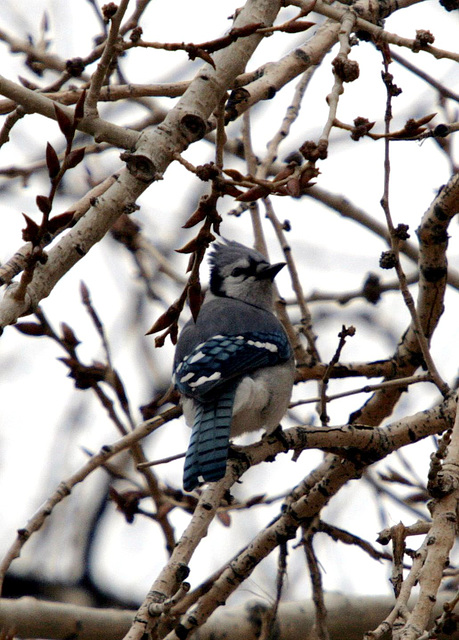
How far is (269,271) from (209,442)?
1133 millimetres

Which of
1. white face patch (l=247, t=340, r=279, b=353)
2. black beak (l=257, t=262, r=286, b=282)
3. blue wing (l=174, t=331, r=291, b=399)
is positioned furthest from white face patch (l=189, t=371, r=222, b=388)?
black beak (l=257, t=262, r=286, b=282)

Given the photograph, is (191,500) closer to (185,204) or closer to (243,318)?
(243,318)

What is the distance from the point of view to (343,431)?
2.04 meters

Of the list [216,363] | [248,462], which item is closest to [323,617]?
[248,462]

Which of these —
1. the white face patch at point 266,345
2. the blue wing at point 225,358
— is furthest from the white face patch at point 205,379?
the white face patch at point 266,345

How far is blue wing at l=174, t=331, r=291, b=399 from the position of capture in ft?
8.47

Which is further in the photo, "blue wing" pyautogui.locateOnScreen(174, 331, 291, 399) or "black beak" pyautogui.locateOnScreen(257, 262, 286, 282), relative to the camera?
"black beak" pyautogui.locateOnScreen(257, 262, 286, 282)

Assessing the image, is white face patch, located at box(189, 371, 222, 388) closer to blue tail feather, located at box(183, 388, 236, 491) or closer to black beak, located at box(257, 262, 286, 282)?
blue tail feather, located at box(183, 388, 236, 491)

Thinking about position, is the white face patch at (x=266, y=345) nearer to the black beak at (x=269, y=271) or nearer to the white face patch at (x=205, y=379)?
the white face patch at (x=205, y=379)

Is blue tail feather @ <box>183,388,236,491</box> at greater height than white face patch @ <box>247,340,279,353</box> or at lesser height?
lesser

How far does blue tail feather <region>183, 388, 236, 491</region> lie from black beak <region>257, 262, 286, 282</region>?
738 mm

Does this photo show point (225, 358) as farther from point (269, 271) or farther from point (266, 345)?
point (269, 271)

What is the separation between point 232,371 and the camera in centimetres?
264

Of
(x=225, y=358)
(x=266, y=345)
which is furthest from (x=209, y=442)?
(x=266, y=345)
